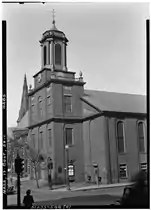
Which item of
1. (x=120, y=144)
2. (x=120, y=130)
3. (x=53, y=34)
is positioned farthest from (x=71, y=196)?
(x=53, y=34)

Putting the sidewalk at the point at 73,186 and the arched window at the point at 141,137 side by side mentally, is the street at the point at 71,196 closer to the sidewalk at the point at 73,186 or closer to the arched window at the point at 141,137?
the sidewalk at the point at 73,186

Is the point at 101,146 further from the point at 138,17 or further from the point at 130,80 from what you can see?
the point at 138,17

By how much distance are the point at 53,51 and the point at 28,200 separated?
1.87 m

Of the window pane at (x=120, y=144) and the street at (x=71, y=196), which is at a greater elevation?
the window pane at (x=120, y=144)

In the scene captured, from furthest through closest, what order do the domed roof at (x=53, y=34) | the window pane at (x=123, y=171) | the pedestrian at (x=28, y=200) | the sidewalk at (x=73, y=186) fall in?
the domed roof at (x=53, y=34) < the window pane at (x=123, y=171) < the sidewalk at (x=73, y=186) < the pedestrian at (x=28, y=200)

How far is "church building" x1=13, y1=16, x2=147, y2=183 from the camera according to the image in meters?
3.50

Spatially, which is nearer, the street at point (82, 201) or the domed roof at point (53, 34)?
the street at point (82, 201)

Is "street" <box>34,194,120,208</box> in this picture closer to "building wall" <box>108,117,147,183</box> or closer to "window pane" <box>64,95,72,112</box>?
"building wall" <box>108,117,147,183</box>

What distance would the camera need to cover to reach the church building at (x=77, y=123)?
3.50 meters

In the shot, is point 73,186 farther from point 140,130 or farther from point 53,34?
point 53,34

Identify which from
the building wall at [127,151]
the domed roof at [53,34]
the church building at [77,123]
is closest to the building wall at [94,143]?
the church building at [77,123]

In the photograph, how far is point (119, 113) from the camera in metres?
3.58

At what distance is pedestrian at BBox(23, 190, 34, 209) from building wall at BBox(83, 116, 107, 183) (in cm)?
75

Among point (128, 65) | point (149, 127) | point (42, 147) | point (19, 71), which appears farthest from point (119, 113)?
point (19, 71)
